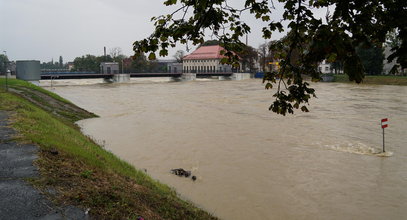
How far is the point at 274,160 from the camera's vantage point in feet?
49.2

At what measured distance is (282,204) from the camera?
10.4 meters

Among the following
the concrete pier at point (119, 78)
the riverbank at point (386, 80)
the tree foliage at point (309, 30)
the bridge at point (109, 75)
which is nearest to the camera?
the tree foliage at point (309, 30)

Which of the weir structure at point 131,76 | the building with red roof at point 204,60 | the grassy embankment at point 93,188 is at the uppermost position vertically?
the building with red roof at point 204,60

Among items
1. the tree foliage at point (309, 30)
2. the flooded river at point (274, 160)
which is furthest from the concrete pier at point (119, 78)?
the tree foliage at point (309, 30)

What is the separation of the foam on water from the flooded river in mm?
46

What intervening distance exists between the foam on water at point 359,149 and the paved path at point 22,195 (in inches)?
534

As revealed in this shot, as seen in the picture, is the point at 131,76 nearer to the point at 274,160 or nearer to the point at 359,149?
the point at 359,149

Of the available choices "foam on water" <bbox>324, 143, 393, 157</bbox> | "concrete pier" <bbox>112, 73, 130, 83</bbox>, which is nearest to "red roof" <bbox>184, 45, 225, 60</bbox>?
"concrete pier" <bbox>112, 73, 130, 83</bbox>

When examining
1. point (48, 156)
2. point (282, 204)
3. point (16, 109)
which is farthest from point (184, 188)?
point (16, 109)

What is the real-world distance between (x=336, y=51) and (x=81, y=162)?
6765mm

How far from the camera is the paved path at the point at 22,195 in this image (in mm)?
5387

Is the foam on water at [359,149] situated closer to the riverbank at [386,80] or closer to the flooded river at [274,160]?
the flooded river at [274,160]

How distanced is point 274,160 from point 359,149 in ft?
16.2

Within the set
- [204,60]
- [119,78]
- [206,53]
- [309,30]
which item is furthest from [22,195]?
[206,53]
